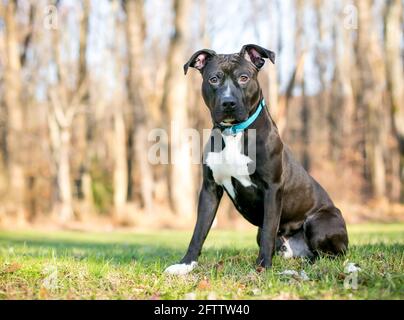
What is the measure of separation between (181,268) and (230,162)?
1.05 meters

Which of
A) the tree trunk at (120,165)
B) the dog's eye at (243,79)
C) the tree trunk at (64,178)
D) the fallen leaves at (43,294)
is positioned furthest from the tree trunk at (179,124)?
the fallen leaves at (43,294)

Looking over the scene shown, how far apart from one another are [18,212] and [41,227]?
3.81 ft

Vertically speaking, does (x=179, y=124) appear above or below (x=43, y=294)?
above

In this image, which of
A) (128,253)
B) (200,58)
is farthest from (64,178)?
(200,58)

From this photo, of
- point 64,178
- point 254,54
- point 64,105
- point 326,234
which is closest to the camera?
point 326,234

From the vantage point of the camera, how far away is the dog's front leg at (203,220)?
4.77 m

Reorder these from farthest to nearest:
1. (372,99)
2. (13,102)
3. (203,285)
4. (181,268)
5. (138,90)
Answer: (372,99), (138,90), (13,102), (181,268), (203,285)

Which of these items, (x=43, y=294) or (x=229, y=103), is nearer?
(x=43, y=294)

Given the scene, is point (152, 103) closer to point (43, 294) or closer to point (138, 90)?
point (138, 90)

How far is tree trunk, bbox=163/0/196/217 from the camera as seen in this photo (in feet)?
60.9

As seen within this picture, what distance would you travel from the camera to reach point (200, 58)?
526 cm

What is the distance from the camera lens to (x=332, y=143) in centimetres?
3484
